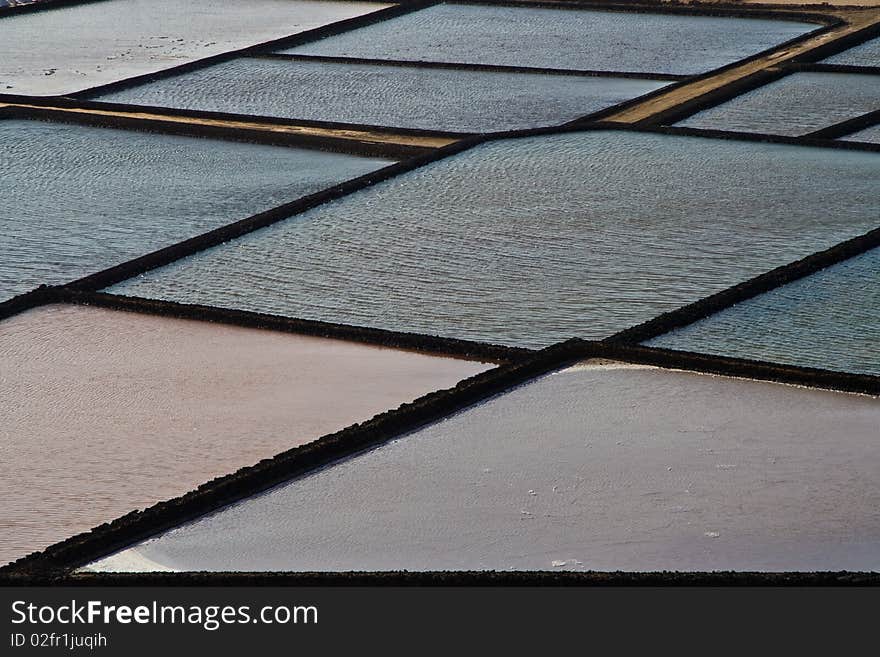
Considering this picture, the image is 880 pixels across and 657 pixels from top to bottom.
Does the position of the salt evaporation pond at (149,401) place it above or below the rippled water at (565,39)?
below

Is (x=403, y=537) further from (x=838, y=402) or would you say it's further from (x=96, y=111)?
Result: (x=96, y=111)

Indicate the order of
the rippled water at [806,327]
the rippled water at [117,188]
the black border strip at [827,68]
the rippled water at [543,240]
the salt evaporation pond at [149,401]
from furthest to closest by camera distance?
the black border strip at [827,68], the rippled water at [117,188], the rippled water at [543,240], the rippled water at [806,327], the salt evaporation pond at [149,401]

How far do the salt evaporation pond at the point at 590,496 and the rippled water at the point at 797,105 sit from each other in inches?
108

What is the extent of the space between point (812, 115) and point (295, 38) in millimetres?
2939

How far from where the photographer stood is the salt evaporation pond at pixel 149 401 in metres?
3.55

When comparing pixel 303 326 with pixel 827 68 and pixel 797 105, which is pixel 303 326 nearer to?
pixel 797 105

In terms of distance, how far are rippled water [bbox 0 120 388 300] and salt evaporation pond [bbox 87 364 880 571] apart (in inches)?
69.6

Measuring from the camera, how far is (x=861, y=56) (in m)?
7.76

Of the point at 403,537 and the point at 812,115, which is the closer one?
the point at 403,537

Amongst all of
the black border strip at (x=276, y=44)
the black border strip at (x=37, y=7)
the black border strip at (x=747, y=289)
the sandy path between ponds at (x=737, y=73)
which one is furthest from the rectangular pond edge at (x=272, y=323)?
the black border strip at (x=37, y=7)

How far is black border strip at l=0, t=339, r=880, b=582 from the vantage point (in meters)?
3.23

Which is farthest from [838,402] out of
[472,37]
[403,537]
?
[472,37]

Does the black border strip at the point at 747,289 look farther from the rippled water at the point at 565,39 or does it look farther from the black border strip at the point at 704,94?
the rippled water at the point at 565,39

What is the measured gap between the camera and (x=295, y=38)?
8.66m
